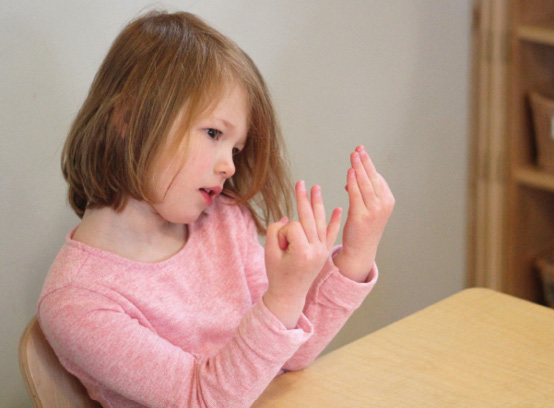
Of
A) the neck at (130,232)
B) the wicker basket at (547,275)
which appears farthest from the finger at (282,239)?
the wicker basket at (547,275)

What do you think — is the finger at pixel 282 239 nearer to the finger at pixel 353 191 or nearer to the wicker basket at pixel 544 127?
the finger at pixel 353 191

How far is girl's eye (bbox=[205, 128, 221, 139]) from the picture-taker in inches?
36.0

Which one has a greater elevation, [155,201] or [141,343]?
[155,201]

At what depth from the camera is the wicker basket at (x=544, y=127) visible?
180 cm

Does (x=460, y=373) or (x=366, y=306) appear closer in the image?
(x=460, y=373)

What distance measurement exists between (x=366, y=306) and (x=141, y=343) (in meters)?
1.03

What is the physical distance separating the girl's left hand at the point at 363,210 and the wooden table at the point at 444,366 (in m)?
0.12

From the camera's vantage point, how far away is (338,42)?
154 cm

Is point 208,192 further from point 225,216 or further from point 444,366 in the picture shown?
point 444,366

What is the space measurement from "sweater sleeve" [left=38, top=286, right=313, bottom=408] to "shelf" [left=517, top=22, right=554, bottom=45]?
4.10ft

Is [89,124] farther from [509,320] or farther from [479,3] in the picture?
[479,3]

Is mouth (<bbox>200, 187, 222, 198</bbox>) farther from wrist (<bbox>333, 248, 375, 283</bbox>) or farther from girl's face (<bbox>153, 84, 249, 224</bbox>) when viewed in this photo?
wrist (<bbox>333, 248, 375, 283</bbox>)

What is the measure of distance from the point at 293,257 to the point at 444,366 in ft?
0.84

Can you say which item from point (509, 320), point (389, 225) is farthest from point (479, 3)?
point (509, 320)
